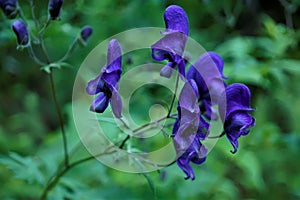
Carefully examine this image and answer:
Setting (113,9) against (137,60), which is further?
(113,9)

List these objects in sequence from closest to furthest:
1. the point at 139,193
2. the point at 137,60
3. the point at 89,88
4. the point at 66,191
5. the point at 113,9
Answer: the point at 89,88
the point at 66,191
the point at 139,193
the point at 137,60
the point at 113,9

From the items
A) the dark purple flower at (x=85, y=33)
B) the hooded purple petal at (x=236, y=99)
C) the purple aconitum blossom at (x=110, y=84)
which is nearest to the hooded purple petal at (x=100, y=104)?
the purple aconitum blossom at (x=110, y=84)

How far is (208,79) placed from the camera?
3.76ft

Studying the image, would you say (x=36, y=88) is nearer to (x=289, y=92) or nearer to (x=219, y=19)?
(x=219, y=19)

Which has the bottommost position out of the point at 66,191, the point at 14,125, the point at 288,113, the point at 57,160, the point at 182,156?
the point at 288,113

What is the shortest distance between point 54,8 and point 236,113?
0.51 m

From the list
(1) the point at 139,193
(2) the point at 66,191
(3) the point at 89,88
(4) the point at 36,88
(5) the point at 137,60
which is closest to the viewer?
(3) the point at 89,88

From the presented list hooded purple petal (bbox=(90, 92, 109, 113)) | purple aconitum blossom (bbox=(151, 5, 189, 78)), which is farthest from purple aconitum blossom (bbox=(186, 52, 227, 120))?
hooded purple petal (bbox=(90, 92, 109, 113))

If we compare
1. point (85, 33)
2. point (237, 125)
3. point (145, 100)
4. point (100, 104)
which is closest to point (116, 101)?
point (100, 104)

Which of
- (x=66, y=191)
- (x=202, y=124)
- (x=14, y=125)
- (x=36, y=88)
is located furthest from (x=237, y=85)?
(x=36, y=88)

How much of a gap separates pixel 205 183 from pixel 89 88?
891 mm

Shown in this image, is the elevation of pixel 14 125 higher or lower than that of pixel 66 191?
lower

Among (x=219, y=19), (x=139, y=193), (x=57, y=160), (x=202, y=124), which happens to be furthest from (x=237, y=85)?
(x=219, y=19)

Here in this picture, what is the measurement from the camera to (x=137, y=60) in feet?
6.29
